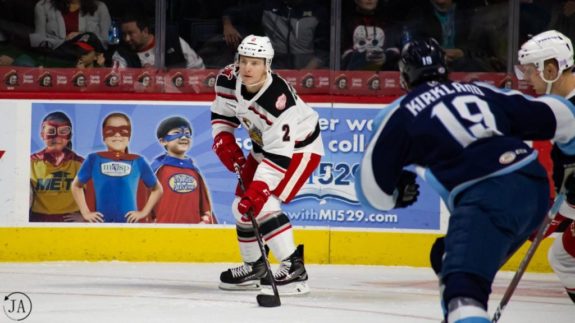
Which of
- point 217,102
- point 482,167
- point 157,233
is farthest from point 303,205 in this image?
point 482,167

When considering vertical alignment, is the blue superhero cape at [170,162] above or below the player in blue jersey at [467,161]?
below

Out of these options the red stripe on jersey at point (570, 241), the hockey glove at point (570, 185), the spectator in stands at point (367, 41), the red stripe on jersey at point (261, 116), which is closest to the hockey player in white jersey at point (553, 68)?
the hockey glove at point (570, 185)

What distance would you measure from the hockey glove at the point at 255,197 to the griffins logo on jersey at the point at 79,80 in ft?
6.64

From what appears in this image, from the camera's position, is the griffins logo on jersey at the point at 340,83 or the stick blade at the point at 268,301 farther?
the griffins logo on jersey at the point at 340,83

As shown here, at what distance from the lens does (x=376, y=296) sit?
6016 mm

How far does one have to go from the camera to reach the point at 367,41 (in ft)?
24.9

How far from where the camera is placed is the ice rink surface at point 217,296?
5.18 m

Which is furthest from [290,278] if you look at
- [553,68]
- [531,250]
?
[531,250]

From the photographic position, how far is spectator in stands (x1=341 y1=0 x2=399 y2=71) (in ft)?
24.7

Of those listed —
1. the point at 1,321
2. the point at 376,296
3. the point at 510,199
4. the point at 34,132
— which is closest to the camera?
the point at 510,199

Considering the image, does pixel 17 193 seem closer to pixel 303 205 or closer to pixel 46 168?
pixel 46 168

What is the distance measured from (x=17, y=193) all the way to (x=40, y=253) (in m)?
0.38

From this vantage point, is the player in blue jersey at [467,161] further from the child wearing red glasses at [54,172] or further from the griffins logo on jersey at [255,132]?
the child wearing red glasses at [54,172]

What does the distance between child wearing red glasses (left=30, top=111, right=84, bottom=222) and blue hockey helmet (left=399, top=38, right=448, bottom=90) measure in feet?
13.1
